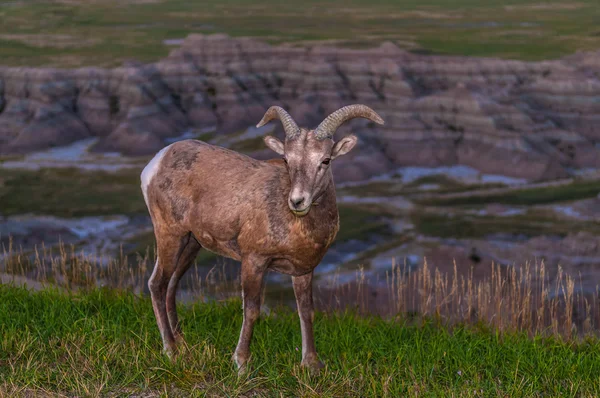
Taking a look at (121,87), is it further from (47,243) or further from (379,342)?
(379,342)

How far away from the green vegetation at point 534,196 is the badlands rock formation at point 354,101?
1369 mm

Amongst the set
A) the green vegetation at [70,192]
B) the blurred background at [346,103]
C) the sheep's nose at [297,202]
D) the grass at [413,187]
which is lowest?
the grass at [413,187]

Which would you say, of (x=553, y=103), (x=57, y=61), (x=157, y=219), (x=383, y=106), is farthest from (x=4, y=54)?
(x=157, y=219)

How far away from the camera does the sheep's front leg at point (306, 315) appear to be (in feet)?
22.2

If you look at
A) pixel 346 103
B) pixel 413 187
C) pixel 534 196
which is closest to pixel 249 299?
pixel 534 196

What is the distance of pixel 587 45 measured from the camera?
52438mm

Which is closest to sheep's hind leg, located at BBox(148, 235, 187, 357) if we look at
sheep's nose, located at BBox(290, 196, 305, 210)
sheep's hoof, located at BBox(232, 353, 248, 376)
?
Result: sheep's hoof, located at BBox(232, 353, 248, 376)

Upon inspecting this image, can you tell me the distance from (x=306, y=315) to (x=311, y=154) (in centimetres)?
158

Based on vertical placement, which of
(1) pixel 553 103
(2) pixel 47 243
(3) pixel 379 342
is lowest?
(2) pixel 47 243

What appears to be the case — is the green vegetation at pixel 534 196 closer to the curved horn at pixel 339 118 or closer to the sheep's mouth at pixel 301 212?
the curved horn at pixel 339 118

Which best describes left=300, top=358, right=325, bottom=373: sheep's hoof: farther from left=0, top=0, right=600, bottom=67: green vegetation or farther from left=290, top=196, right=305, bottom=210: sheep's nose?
left=0, top=0, right=600, bottom=67: green vegetation

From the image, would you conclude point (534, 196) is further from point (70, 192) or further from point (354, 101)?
point (70, 192)

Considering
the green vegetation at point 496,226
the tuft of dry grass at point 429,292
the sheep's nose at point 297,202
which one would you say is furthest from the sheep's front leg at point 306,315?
the green vegetation at point 496,226

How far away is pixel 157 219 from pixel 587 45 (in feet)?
167
